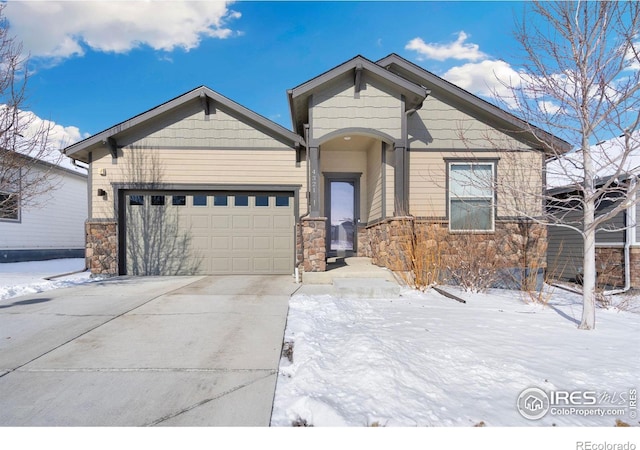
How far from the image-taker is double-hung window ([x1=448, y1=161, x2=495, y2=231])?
773 centimetres

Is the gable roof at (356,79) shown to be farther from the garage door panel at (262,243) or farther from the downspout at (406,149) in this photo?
the garage door panel at (262,243)

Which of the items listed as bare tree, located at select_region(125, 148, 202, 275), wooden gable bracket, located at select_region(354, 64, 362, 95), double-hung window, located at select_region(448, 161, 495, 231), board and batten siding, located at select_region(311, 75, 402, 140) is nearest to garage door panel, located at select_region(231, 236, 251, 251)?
bare tree, located at select_region(125, 148, 202, 275)

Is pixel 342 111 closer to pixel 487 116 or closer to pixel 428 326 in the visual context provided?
pixel 487 116

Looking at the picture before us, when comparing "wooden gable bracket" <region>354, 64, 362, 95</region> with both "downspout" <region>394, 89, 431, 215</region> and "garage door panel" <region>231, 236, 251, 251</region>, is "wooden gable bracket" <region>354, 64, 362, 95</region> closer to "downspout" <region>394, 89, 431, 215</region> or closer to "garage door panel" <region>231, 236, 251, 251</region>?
"downspout" <region>394, 89, 431, 215</region>

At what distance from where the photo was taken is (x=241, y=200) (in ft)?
28.2

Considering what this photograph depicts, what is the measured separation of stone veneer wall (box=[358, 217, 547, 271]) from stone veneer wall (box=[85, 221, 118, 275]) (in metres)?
7.33

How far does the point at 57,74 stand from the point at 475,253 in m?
13.1

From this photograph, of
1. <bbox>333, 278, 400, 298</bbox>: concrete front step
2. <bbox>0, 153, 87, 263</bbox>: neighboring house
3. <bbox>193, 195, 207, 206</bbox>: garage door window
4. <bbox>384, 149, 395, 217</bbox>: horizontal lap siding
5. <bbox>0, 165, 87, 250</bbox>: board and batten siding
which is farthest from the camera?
<bbox>0, 165, 87, 250</bbox>: board and batten siding

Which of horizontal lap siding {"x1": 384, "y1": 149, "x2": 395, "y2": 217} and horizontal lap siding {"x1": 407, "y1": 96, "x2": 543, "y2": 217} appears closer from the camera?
horizontal lap siding {"x1": 384, "y1": 149, "x2": 395, "y2": 217}

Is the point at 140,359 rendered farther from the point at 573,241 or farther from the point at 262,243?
the point at 573,241

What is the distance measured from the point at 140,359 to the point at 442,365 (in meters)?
3.01

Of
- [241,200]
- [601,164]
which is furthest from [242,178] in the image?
[601,164]

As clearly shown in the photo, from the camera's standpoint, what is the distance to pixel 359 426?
6.47 ft
